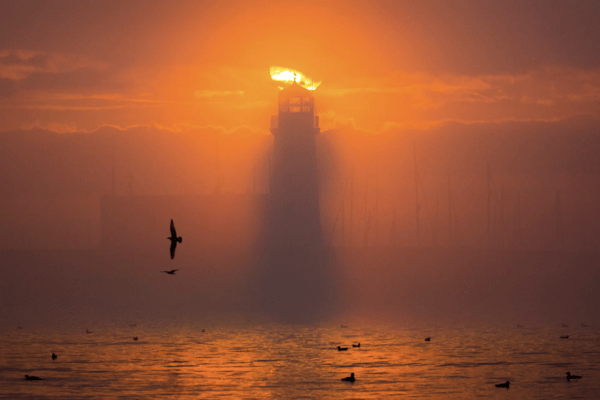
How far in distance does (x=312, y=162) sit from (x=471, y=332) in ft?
87.9

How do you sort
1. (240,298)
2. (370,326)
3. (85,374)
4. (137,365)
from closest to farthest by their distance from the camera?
(85,374), (137,365), (370,326), (240,298)

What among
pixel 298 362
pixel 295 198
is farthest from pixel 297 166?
pixel 298 362

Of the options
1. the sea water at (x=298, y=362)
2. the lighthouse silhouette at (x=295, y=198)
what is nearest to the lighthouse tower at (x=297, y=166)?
the lighthouse silhouette at (x=295, y=198)

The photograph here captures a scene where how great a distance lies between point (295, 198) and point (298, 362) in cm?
4089

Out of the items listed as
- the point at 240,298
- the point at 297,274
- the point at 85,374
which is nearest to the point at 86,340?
the point at 85,374

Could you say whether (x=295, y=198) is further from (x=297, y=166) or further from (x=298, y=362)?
(x=298, y=362)

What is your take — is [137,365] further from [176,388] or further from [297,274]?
[297,274]

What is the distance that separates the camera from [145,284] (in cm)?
15650

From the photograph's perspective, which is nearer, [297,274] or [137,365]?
[137,365]

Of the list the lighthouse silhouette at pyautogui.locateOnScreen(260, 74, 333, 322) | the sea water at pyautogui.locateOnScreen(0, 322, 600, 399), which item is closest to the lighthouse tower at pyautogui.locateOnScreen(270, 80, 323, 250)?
the lighthouse silhouette at pyautogui.locateOnScreen(260, 74, 333, 322)

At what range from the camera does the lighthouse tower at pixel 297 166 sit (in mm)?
98688

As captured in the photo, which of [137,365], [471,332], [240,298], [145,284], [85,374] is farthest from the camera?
[145,284]

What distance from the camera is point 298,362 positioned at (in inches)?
2507

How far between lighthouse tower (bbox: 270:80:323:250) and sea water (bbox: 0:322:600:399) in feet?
54.7
